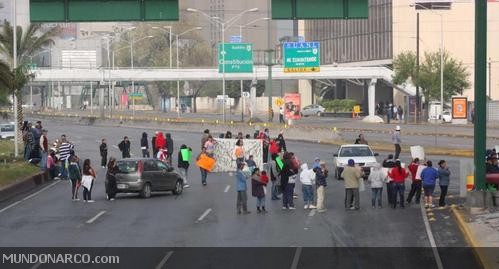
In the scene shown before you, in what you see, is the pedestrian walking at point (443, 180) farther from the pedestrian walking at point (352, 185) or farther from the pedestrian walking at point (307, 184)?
the pedestrian walking at point (307, 184)

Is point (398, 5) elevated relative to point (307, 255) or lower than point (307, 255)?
elevated

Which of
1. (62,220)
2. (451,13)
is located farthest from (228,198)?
(451,13)

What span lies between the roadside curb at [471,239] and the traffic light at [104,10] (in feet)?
39.8

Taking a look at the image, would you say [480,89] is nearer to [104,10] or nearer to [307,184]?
[307,184]

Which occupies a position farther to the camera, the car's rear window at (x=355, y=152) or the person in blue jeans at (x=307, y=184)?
the car's rear window at (x=355, y=152)

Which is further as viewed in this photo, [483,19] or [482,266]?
[483,19]

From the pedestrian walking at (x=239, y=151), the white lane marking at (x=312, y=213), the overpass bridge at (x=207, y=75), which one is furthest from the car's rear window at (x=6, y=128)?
the white lane marking at (x=312, y=213)

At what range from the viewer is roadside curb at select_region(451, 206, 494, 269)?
19164mm

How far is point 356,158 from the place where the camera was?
127ft

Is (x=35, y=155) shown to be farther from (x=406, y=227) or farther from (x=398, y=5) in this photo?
(x=398, y=5)

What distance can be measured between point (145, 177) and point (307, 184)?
6308 millimetres

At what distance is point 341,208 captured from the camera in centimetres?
2956

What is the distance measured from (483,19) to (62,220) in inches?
501

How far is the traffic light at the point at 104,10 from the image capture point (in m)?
34.1
